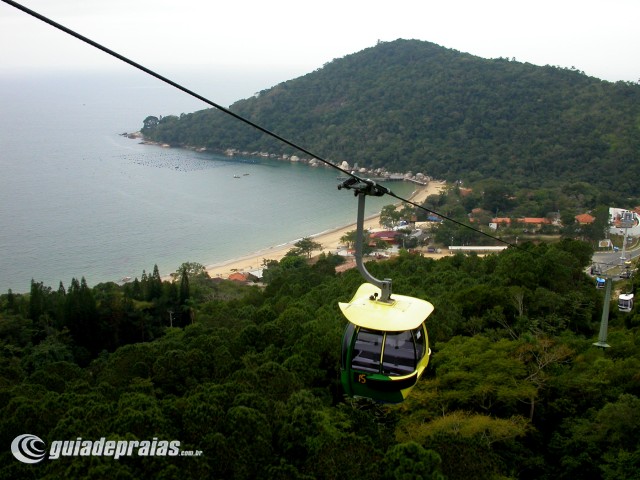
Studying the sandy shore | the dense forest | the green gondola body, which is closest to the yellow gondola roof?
the green gondola body

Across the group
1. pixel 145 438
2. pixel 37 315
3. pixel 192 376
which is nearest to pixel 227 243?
pixel 37 315

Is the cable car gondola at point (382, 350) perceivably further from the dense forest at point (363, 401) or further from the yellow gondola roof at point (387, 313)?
the dense forest at point (363, 401)

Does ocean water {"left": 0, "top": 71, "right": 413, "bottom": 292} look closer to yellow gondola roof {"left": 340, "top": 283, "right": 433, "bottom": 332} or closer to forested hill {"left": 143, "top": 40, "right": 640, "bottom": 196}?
forested hill {"left": 143, "top": 40, "right": 640, "bottom": 196}

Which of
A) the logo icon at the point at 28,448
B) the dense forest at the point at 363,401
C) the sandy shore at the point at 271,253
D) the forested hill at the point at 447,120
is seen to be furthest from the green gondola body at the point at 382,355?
the forested hill at the point at 447,120

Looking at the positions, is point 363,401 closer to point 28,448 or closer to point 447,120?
point 28,448

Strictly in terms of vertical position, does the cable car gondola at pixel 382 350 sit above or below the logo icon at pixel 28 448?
above

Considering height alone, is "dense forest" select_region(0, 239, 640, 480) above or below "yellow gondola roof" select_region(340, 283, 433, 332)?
below

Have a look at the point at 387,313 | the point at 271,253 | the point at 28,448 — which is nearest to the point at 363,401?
the point at 387,313
